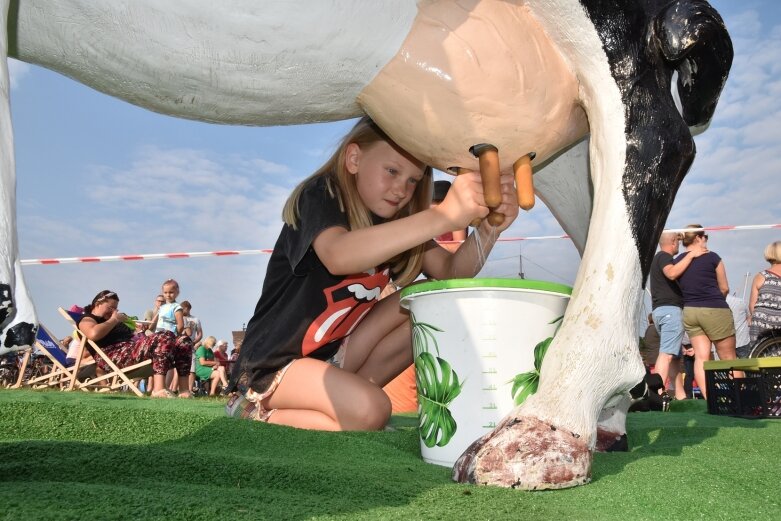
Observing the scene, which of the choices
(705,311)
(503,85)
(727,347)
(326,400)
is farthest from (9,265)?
(727,347)

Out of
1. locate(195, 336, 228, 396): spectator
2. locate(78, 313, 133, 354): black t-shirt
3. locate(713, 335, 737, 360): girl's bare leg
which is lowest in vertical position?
locate(195, 336, 228, 396): spectator

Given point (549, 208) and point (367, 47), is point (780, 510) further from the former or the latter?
point (549, 208)

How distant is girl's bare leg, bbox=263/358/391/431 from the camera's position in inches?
62.4

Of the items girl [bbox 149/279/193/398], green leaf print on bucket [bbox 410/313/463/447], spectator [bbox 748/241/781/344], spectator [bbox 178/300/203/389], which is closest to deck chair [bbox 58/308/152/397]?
girl [bbox 149/279/193/398]

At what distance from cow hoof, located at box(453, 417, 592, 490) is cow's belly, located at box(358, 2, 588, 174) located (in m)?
0.52

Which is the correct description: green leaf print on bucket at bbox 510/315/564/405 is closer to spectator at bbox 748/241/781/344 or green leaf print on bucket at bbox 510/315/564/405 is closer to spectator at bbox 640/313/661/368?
spectator at bbox 748/241/781/344

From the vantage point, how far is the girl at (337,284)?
1.53 metres

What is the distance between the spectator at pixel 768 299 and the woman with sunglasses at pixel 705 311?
0.13 meters

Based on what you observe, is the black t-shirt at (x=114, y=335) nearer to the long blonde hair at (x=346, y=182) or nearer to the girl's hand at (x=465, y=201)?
the long blonde hair at (x=346, y=182)

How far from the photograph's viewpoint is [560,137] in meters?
1.30

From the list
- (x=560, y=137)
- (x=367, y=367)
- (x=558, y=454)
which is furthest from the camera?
(x=367, y=367)

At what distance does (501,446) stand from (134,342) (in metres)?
4.31

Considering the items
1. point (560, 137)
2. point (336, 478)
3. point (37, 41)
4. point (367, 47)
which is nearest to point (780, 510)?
point (336, 478)

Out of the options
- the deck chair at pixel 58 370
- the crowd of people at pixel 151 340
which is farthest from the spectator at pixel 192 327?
the deck chair at pixel 58 370
